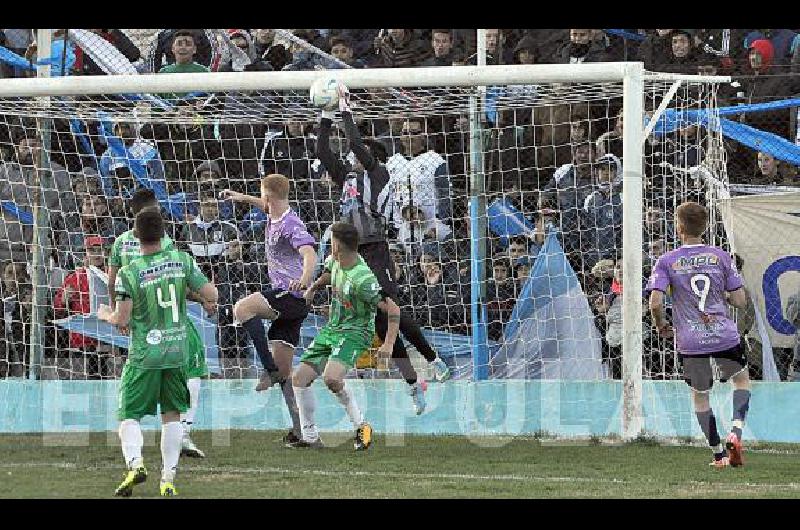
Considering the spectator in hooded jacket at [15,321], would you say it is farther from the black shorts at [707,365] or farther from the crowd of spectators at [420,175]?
the black shorts at [707,365]

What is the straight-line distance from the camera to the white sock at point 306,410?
11820 mm

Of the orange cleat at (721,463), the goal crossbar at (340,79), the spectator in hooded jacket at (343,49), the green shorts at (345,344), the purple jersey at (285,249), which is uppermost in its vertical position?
the spectator in hooded jacket at (343,49)

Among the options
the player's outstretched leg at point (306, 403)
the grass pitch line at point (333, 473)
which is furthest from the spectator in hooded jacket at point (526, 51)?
the grass pitch line at point (333, 473)

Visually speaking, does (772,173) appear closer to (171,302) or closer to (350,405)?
(350,405)

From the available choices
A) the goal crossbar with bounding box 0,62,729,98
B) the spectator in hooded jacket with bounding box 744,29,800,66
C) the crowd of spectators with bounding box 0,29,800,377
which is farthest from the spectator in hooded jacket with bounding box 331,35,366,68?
the spectator in hooded jacket with bounding box 744,29,800,66

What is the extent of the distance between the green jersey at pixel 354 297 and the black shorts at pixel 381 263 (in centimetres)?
74

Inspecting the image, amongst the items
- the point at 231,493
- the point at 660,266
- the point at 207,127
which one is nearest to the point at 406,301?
the point at 207,127

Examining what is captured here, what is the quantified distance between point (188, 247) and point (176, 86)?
2216 millimetres

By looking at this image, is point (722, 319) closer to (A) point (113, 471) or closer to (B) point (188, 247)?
(A) point (113, 471)

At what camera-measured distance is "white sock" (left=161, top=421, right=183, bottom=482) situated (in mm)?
9258

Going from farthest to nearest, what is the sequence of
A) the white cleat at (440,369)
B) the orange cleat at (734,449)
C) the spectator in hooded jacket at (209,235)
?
the spectator in hooded jacket at (209,235) → the white cleat at (440,369) → the orange cleat at (734,449)

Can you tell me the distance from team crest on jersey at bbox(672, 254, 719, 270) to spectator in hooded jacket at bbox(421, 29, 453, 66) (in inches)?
187

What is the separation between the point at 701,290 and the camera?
429 inches

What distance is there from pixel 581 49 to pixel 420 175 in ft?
6.98
